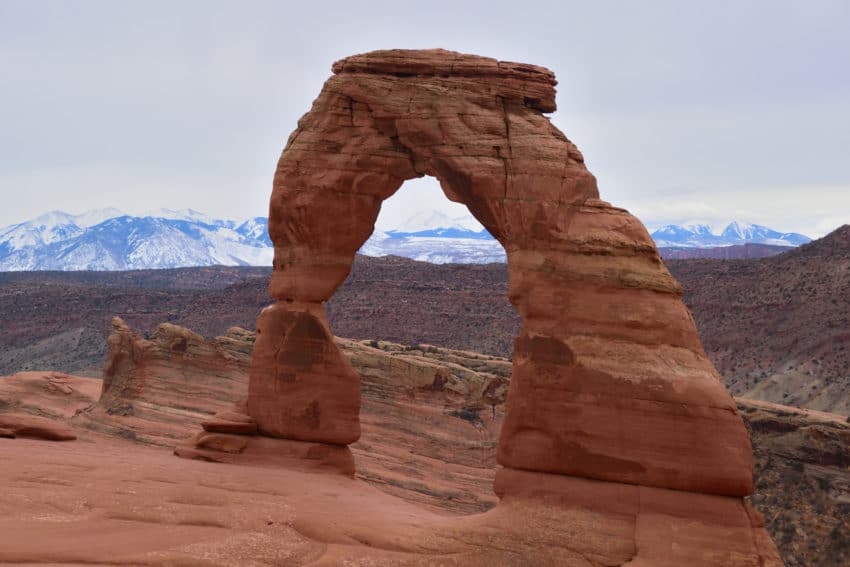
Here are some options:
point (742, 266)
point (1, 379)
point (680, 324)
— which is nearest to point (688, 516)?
point (680, 324)

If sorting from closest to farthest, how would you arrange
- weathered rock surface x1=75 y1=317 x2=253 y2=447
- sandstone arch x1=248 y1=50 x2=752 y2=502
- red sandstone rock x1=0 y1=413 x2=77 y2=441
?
sandstone arch x1=248 y1=50 x2=752 y2=502
red sandstone rock x1=0 y1=413 x2=77 y2=441
weathered rock surface x1=75 y1=317 x2=253 y2=447

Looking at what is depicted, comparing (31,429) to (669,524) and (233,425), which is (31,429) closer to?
(233,425)

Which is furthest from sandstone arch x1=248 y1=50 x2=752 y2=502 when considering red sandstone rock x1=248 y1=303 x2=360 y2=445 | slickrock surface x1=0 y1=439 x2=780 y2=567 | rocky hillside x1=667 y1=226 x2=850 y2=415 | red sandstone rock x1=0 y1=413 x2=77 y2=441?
rocky hillside x1=667 y1=226 x2=850 y2=415

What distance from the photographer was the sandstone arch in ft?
59.4

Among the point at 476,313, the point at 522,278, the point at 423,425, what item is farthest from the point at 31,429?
the point at 476,313

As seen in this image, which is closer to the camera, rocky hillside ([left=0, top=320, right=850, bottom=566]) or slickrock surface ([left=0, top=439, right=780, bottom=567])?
slickrock surface ([left=0, top=439, right=780, bottom=567])

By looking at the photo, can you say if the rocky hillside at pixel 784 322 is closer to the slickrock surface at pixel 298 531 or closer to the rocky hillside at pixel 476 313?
the rocky hillside at pixel 476 313

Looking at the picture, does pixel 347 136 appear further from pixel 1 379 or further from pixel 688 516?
pixel 1 379

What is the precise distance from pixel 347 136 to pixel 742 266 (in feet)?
180

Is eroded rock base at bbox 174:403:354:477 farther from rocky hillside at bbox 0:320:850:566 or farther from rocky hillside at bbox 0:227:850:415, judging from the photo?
rocky hillside at bbox 0:227:850:415

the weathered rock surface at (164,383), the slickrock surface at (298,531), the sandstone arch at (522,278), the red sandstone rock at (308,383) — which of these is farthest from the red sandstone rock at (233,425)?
the weathered rock surface at (164,383)

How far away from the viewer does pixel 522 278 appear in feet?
63.8

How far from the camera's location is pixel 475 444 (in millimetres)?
31141

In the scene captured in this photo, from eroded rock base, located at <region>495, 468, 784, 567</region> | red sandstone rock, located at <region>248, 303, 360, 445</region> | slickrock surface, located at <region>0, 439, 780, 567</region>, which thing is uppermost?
red sandstone rock, located at <region>248, 303, 360, 445</region>
